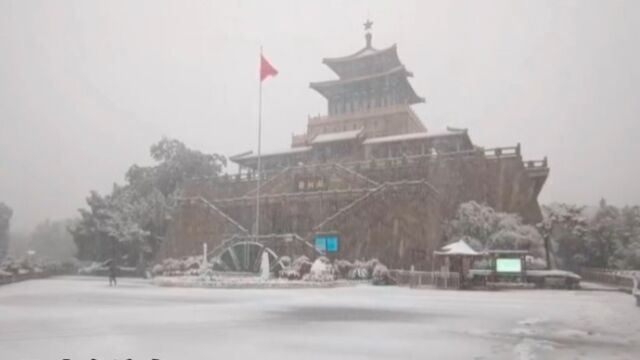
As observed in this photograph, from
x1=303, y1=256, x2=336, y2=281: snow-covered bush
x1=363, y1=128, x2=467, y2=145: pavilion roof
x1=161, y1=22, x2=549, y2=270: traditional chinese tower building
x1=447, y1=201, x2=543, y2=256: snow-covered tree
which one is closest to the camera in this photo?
x1=363, y1=128, x2=467, y2=145: pavilion roof

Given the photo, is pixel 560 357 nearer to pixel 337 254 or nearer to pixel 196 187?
pixel 337 254

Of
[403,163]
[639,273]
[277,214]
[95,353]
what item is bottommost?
[95,353]

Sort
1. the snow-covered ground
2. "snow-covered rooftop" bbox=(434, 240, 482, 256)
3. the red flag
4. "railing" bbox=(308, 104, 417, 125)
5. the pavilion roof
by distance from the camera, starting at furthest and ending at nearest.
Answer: "railing" bbox=(308, 104, 417, 125) < "snow-covered rooftop" bbox=(434, 240, 482, 256) < the pavilion roof < the red flag < the snow-covered ground

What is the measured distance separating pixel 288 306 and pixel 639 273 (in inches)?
222

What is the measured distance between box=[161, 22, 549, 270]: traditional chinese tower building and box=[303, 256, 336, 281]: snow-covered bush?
2.21 feet

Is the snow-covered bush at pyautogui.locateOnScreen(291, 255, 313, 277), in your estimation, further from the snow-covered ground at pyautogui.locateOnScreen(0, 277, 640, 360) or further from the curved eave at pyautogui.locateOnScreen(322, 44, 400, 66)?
the curved eave at pyautogui.locateOnScreen(322, 44, 400, 66)

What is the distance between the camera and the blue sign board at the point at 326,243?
17.1 metres

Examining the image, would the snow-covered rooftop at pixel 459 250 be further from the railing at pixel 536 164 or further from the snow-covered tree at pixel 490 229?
the railing at pixel 536 164

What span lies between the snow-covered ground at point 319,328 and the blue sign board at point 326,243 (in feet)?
20.4

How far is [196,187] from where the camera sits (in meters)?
18.2

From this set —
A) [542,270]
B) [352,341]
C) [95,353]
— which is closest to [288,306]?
[352,341]

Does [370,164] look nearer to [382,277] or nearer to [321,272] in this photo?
[382,277]

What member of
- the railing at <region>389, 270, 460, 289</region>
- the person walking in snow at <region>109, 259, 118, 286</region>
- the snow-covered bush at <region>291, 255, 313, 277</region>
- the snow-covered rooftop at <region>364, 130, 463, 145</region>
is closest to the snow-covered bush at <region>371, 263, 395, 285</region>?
the railing at <region>389, 270, 460, 289</region>

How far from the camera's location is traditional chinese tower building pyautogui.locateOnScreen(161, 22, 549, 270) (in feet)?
49.1
